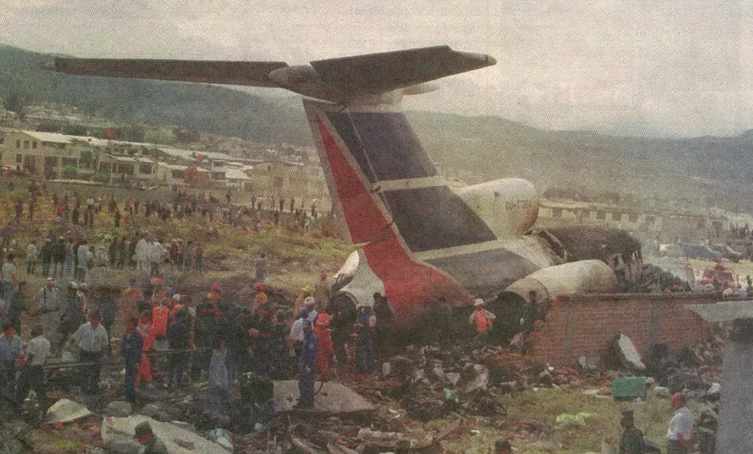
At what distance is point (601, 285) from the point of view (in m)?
6.56

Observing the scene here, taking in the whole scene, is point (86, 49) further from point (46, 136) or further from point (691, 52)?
point (691, 52)

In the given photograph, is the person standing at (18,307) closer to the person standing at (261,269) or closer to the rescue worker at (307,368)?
the person standing at (261,269)

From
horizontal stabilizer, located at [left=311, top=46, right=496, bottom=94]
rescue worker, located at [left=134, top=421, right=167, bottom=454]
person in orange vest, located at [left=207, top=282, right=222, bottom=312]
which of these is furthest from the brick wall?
rescue worker, located at [left=134, top=421, right=167, bottom=454]

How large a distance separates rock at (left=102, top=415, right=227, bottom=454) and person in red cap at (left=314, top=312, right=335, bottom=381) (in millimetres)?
670

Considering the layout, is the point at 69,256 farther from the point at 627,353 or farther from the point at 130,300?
the point at 627,353

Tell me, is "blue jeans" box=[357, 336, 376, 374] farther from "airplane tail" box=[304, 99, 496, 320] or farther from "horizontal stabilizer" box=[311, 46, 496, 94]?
"horizontal stabilizer" box=[311, 46, 496, 94]

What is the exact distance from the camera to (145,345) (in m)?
5.91

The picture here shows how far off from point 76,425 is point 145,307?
0.68 metres

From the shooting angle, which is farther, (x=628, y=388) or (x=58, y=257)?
(x=628, y=388)

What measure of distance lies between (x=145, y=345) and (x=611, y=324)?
264 cm

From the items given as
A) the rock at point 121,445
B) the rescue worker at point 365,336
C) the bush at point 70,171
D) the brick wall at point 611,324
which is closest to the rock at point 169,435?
the rock at point 121,445

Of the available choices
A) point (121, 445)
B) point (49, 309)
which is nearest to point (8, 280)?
point (49, 309)

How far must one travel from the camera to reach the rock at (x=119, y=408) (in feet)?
19.0

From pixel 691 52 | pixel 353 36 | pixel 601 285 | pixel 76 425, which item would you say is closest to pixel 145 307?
pixel 76 425
